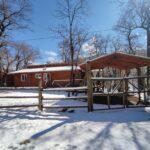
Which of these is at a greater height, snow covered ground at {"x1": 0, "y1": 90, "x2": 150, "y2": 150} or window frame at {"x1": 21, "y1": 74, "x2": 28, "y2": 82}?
window frame at {"x1": 21, "y1": 74, "x2": 28, "y2": 82}

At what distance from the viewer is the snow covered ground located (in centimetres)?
660

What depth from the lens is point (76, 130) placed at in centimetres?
797

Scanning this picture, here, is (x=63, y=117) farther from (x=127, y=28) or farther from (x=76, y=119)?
(x=127, y=28)

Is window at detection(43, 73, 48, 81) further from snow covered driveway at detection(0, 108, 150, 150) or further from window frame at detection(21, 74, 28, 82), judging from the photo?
snow covered driveway at detection(0, 108, 150, 150)

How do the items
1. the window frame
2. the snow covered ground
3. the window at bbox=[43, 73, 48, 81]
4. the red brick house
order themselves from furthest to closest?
the window frame
the window at bbox=[43, 73, 48, 81]
the red brick house
the snow covered ground

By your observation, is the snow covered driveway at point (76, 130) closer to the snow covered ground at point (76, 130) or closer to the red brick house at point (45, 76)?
the snow covered ground at point (76, 130)

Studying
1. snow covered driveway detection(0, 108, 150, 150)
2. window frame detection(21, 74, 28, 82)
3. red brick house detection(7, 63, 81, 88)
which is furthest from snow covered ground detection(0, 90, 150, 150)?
window frame detection(21, 74, 28, 82)

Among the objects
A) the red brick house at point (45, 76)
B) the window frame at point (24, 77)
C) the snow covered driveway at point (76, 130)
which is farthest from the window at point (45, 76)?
the snow covered driveway at point (76, 130)

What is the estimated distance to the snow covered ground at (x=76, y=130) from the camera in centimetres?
660

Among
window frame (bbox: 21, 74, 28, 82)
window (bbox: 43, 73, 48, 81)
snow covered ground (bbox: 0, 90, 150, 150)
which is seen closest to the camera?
snow covered ground (bbox: 0, 90, 150, 150)

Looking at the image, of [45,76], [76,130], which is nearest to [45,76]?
[45,76]

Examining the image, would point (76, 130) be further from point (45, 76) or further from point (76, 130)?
point (45, 76)

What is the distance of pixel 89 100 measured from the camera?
1108 centimetres

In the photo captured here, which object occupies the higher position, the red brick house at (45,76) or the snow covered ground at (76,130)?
the red brick house at (45,76)
